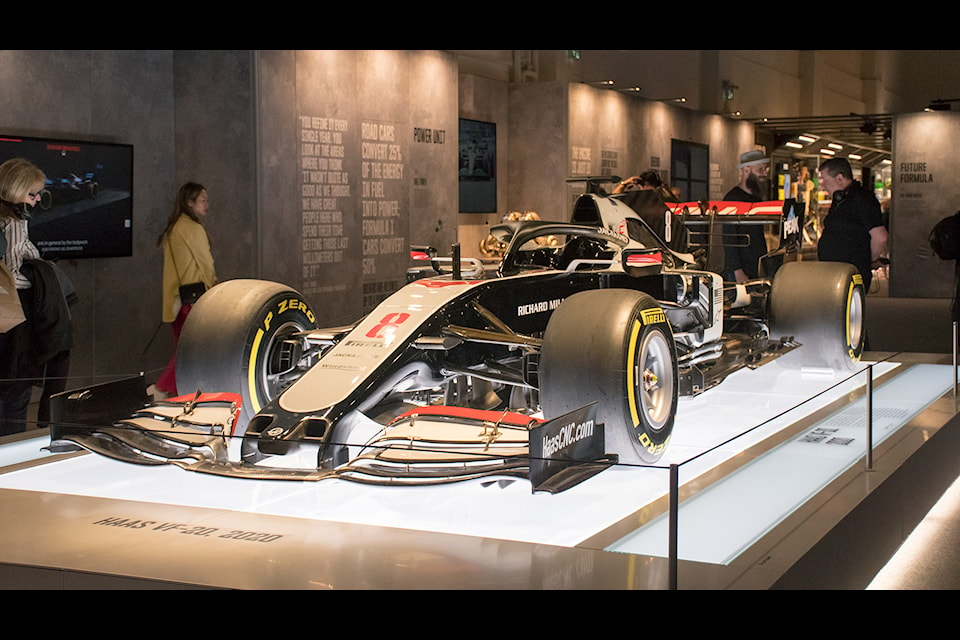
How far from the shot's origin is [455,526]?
3090mm

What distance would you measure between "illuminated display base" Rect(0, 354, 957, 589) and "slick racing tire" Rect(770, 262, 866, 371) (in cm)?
268

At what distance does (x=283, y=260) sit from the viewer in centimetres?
834

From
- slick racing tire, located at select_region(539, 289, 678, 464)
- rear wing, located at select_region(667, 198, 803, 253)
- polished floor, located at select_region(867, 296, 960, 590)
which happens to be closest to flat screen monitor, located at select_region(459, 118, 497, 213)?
rear wing, located at select_region(667, 198, 803, 253)

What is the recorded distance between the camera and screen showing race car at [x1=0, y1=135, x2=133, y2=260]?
277 inches

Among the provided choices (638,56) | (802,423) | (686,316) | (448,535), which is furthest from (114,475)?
(638,56)

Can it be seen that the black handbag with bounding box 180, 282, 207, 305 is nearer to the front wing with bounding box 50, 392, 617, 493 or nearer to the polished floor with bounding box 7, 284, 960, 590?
the front wing with bounding box 50, 392, 617, 493

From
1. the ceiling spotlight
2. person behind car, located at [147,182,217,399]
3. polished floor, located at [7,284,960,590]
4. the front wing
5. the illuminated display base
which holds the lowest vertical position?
polished floor, located at [7,284,960,590]

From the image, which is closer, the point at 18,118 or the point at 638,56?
the point at 18,118

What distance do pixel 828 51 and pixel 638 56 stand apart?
4.90 meters

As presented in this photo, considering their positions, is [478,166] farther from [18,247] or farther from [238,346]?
[238,346]

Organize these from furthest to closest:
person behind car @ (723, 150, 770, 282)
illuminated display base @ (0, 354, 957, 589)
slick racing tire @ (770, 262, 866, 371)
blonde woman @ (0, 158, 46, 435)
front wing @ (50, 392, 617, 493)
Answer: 1. person behind car @ (723, 150, 770, 282)
2. slick racing tire @ (770, 262, 866, 371)
3. blonde woman @ (0, 158, 46, 435)
4. front wing @ (50, 392, 617, 493)
5. illuminated display base @ (0, 354, 957, 589)

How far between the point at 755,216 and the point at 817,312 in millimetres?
878

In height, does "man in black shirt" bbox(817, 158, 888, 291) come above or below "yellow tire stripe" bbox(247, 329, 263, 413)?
above

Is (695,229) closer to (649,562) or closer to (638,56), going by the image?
(649,562)
